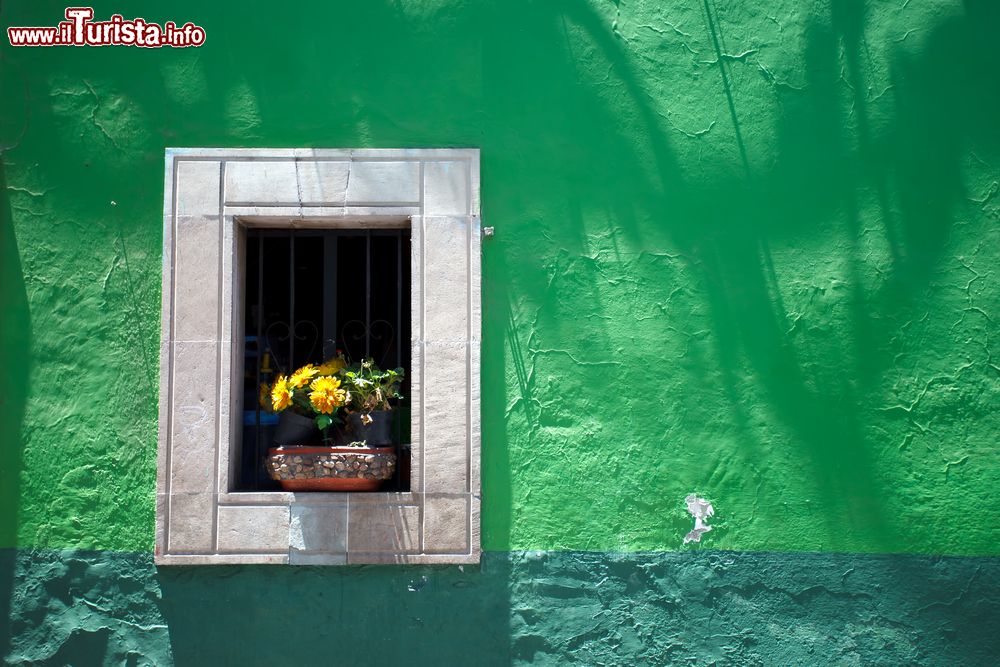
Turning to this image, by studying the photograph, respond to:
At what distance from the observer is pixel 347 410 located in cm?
451

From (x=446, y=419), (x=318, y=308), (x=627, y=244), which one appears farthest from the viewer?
(x=318, y=308)

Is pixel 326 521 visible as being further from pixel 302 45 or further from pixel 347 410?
pixel 302 45

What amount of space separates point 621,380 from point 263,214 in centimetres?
193

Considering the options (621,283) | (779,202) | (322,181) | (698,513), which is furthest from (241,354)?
(779,202)

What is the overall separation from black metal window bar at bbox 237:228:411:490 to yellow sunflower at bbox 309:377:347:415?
1.14ft

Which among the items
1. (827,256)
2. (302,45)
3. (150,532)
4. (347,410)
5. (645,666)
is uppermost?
(302,45)

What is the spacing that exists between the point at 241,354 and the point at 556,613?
2.01 metres

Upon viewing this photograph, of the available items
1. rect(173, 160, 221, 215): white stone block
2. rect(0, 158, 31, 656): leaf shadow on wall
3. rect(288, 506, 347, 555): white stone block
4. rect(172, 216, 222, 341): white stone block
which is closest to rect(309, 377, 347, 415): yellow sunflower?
rect(288, 506, 347, 555): white stone block

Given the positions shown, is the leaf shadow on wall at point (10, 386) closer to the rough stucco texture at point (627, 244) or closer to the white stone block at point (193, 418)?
the rough stucco texture at point (627, 244)

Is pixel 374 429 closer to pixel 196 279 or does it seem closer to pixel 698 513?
pixel 196 279

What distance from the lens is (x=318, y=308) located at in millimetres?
4723

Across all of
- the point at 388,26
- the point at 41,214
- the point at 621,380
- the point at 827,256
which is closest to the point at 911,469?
the point at 827,256

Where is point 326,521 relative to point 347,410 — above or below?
below

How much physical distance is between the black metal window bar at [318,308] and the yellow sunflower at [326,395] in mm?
348
